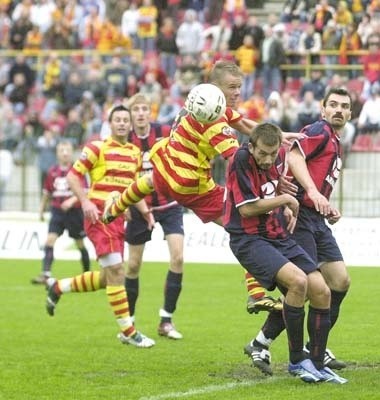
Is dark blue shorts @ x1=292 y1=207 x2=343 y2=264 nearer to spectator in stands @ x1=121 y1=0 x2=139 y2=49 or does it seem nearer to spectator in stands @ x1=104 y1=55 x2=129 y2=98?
spectator in stands @ x1=104 y1=55 x2=129 y2=98

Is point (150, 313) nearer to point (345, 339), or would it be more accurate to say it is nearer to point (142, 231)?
point (142, 231)

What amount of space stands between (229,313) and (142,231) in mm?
2310

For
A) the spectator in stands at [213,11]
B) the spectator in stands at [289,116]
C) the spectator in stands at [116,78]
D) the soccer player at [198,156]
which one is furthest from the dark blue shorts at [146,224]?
the spectator in stands at [213,11]

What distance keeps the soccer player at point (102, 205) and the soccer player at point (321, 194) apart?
1996mm

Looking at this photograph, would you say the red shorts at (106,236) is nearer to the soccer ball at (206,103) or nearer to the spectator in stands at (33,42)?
the soccer ball at (206,103)

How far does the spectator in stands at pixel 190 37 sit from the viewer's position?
29094 millimetres

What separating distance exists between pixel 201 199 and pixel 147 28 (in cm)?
1999

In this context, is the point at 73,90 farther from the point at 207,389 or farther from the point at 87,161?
the point at 207,389

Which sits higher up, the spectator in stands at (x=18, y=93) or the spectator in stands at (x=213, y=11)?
the spectator in stands at (x=213, y=11)

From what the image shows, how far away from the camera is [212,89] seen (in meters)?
9.96

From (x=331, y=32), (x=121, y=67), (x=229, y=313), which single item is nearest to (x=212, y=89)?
(x=229, y=313)

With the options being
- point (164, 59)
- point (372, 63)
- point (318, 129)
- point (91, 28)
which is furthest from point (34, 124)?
point (318, 129)

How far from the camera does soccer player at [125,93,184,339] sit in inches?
504

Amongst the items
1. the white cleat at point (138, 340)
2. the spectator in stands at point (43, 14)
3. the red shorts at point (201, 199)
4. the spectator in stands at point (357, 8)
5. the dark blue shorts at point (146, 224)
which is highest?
the spectator in stands at point (357, 8)
